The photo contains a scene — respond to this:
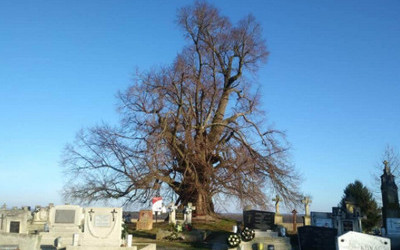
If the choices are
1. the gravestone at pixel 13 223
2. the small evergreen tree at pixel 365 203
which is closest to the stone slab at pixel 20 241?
the gravestone at pixel 13 223

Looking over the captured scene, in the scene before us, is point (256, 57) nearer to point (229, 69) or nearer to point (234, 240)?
point (229, 69)

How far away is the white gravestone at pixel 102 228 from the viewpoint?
1280 cm

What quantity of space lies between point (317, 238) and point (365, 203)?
22851 mm

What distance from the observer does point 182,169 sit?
2294 cm

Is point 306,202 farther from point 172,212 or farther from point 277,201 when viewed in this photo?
point 172,212

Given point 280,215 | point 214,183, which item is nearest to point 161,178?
point 214,183

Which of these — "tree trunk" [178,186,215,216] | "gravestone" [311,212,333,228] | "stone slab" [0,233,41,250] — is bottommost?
"stone slab" [0,233,41,250]

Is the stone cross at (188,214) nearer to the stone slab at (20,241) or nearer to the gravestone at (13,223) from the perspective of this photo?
the gravestone at (13,223)

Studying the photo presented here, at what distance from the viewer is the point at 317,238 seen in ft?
43.8

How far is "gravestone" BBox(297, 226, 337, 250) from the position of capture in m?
13.0

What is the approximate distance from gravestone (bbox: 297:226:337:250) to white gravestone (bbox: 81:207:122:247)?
20.6 feet

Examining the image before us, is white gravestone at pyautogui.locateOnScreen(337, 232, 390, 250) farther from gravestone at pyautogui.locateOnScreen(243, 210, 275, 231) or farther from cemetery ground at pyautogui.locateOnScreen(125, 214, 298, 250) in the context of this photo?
gravestone at pyautogui.locateOnScreen(243, 210, 275, 231)

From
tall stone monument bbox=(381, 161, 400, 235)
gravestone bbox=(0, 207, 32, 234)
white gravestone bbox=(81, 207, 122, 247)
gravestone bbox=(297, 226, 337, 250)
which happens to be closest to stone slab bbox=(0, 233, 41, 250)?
white gravestone bbox=(81, 207, 122, 247)

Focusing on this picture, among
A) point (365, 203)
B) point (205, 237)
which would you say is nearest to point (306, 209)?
point (205, 237)
